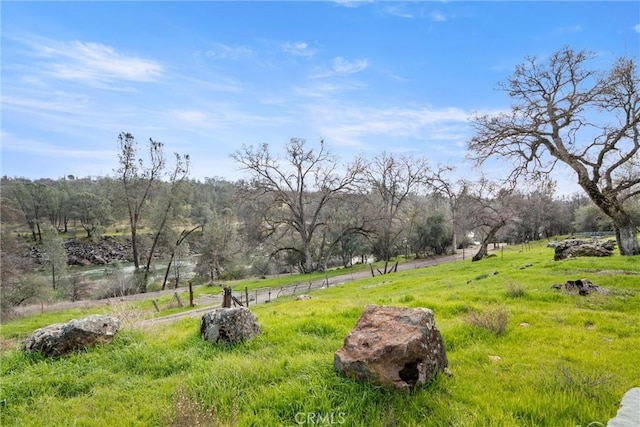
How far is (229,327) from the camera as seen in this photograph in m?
5.90

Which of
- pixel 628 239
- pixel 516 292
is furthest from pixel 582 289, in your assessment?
pixel 628 239

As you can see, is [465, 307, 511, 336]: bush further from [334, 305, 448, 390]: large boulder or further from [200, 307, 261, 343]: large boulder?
[200, 307, 261, 343]: large boulder

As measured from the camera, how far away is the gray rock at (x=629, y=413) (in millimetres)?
2455

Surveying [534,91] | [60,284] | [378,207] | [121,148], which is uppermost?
[121,148]

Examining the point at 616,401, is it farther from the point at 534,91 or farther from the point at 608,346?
the point at 534,91

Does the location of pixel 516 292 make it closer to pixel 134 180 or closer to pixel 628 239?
pixel 628 239

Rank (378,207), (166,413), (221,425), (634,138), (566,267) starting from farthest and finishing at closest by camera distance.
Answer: (378,207) < (566,267) < (634,138) < (166,413) < (221,425)

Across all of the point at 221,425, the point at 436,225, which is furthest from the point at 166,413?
the point at 436,225

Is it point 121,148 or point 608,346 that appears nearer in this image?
point 608,346

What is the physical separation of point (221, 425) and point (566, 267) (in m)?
16.1

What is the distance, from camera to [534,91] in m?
14.7

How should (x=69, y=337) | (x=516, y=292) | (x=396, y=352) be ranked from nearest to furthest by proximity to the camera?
(x=396, y=352) → (x=69, y=337) → (x=516, y=292)

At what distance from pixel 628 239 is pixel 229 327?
18.4 meters

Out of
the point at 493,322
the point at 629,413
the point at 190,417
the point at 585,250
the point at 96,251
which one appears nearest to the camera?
the point at 629,413
